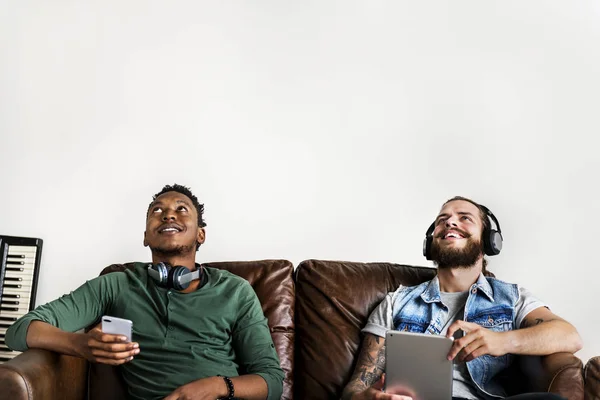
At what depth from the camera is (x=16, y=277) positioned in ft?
9.65

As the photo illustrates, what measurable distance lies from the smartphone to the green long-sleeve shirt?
0.31 metres

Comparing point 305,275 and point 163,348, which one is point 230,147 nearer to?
point 305,275

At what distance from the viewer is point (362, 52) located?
120 inches

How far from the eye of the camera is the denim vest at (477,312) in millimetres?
2072

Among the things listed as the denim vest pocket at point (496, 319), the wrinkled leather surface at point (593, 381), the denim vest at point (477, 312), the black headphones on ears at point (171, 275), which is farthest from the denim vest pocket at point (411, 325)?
the black headphones on ears at point (171, 275)

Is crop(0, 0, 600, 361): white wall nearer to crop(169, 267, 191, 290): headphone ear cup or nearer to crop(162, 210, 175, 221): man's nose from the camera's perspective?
crop(162, 210, 175, 221): man's nose

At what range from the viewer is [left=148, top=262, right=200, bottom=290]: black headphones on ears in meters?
2.13

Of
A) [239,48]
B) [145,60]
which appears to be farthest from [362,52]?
[145,60]

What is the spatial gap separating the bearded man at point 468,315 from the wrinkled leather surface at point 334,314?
10 cm

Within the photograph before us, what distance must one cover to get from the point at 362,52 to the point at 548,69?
94 centimetres

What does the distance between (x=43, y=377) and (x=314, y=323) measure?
106 centimetres

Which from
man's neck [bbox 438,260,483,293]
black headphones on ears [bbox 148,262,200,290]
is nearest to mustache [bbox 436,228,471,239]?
man's neck [bbox 438,260,483,293]

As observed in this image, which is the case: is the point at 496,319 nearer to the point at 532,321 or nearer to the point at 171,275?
the point at 532,321

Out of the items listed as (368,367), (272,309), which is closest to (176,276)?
(272,309)
